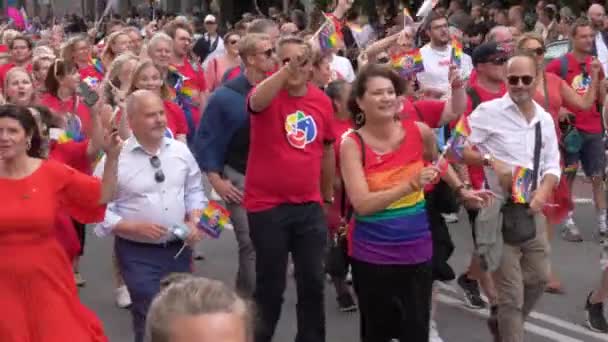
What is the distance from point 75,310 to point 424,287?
1.64 meters

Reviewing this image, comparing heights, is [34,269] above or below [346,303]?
above

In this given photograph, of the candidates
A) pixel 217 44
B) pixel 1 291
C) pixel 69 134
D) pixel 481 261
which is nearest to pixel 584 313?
pixel 481 261

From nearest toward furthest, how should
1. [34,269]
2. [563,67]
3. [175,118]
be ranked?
[34,269]
[175,118]
[563,67]

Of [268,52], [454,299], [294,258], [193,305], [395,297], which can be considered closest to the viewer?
[193,305]

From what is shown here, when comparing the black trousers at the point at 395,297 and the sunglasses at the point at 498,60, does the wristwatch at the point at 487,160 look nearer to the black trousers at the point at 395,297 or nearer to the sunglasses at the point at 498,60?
the black trousers at the point at 395,297

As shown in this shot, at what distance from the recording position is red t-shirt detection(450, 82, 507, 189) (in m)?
6.69

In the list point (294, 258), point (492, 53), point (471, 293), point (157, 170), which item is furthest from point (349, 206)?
point (471, 293)

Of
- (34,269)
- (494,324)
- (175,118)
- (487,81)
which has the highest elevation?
(487,81)

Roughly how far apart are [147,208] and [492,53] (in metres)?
2.35

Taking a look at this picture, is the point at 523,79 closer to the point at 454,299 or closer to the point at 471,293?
the point at 471,293

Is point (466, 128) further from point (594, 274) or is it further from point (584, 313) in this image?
point (594, 274)

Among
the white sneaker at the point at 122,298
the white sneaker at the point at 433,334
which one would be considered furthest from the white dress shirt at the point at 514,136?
the white sneaker at the point at 122,298

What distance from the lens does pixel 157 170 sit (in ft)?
18.9

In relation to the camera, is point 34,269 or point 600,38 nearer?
point 34,269
